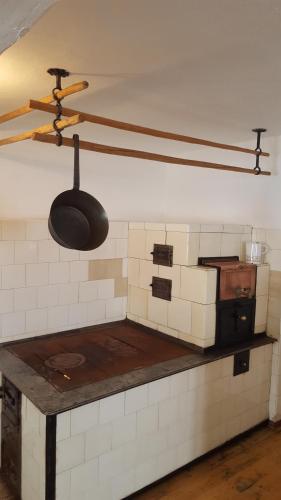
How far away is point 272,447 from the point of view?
2.11 metres

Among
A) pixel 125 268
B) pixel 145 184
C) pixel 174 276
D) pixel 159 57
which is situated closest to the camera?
pixel 159 57

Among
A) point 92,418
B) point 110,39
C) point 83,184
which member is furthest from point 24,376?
point 110,39

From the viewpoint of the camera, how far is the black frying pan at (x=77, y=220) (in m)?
1.37

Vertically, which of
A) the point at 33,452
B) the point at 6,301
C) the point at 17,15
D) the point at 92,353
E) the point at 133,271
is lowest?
the point at 33,452

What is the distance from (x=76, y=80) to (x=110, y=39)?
31 centimetres

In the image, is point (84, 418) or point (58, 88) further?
point (84, 418)

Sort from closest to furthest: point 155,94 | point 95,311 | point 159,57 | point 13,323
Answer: point 159,57, point 155,94, point 13,323, point 95,311

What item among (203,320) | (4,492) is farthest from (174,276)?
(4,492)

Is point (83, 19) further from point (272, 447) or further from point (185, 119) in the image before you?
point (272, 447)

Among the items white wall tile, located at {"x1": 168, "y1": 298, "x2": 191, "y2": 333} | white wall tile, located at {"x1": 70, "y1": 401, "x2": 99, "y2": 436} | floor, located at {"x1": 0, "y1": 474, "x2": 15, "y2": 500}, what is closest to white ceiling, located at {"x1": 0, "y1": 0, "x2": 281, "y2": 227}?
white wall tile, located at {"x1": 168, "y1": 298, "x2": 191, "y2": 333}

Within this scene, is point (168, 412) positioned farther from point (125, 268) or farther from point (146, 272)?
point (125, 268)

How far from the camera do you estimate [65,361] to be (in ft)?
6.02

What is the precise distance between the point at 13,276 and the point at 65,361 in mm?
555

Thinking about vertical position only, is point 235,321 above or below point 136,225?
below
